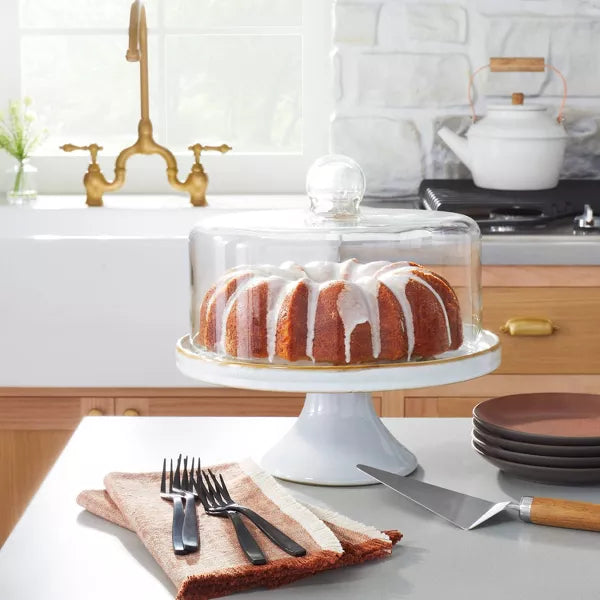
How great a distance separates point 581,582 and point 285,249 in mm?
541

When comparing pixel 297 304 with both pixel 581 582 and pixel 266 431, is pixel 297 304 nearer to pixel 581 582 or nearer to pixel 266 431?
pixel 266 431

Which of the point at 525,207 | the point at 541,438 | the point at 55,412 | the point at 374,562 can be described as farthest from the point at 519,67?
the point at 374,562

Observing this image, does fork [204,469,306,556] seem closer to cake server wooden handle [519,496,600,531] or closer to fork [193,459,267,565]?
fork [193,459,267,565]

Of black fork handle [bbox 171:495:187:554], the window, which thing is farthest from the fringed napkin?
the window

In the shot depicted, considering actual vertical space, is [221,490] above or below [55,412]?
above

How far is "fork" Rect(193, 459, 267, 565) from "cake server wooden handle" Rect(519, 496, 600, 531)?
9.9 inches

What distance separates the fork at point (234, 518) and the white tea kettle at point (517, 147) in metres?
1.64

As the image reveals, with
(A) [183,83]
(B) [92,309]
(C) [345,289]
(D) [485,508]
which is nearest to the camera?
(D) [485,508]

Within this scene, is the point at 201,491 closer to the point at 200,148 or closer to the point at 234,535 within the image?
the point at 234,535

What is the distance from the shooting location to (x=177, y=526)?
2.99ft

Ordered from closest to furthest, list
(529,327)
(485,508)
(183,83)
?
1. (485,508)
2. (529,327)
3. (183,83)

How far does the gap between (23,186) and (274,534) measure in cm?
205

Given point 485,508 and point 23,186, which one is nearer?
point 485,508

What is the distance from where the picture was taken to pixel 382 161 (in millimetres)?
2811
